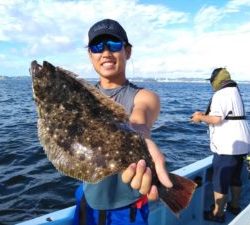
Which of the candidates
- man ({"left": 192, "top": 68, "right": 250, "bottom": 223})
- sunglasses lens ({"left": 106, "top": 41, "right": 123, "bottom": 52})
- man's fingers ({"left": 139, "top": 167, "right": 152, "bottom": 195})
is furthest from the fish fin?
man ({"left": 192, "top": 68, "right": 250, "bottom": 223})

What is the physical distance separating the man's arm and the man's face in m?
0.33

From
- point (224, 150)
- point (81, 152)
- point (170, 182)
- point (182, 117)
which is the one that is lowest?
point (182, 117)

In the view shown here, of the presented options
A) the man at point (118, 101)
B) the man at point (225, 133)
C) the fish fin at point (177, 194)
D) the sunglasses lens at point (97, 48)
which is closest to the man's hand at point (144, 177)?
the fish fin at point (177, 194)

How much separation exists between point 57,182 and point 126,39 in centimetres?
891

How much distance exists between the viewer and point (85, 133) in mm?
3037

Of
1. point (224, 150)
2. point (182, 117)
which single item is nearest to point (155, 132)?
point (182, 117)

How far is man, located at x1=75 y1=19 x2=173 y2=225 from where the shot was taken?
3436mm

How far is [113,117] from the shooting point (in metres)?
3.05

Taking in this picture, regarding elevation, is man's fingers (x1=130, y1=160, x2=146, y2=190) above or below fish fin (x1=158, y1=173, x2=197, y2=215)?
above

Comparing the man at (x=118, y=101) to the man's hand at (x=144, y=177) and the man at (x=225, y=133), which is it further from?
the man at (x=225, y=133)

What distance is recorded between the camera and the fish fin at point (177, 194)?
311 centimetres

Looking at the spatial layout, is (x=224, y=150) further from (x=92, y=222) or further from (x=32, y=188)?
(x=32, y=188)

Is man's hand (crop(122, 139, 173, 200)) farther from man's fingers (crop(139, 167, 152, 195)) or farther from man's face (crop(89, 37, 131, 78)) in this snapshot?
man's face (crop(89, 37, 131, 78))

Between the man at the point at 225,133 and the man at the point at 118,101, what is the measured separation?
377cm
